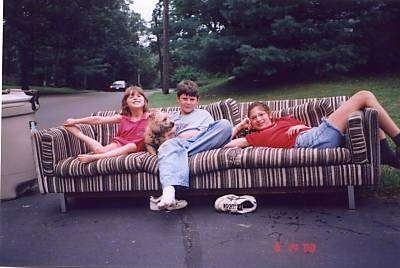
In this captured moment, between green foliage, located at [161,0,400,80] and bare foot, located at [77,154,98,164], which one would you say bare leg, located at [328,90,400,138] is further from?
bare foot, located at [77,154,98,164]

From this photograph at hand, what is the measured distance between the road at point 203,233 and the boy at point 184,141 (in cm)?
18

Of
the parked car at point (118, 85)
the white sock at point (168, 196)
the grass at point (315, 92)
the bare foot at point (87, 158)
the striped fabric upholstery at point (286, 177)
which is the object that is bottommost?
the white sock at point (168, 196)

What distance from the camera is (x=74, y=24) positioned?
284 cm

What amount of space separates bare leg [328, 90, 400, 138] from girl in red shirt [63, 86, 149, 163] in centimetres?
125

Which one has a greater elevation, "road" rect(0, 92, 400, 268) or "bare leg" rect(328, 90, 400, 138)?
"bare leg" rect(328, 90, 400, 138)

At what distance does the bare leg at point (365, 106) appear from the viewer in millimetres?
2502

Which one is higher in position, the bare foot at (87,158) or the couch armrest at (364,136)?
the couch armrest at (364,136)

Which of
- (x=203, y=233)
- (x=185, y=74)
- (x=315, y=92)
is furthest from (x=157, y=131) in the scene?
(x=315, y=92)

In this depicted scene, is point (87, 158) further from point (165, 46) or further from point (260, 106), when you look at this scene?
point (260, 106)

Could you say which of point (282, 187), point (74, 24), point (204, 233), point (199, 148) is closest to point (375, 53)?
point (282, 187)

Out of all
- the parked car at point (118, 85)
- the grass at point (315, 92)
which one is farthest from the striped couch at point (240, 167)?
the parked car at point (118, 85)

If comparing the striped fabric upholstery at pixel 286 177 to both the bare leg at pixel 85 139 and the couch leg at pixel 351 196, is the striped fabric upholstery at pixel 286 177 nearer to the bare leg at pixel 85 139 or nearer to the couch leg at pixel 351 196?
the couch leg at pixel 351 196

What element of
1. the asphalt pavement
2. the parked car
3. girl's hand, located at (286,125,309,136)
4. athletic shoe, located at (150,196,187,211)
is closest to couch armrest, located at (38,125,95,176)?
the asphalt pavement

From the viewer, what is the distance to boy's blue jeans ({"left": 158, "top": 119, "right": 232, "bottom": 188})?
2545 mm
